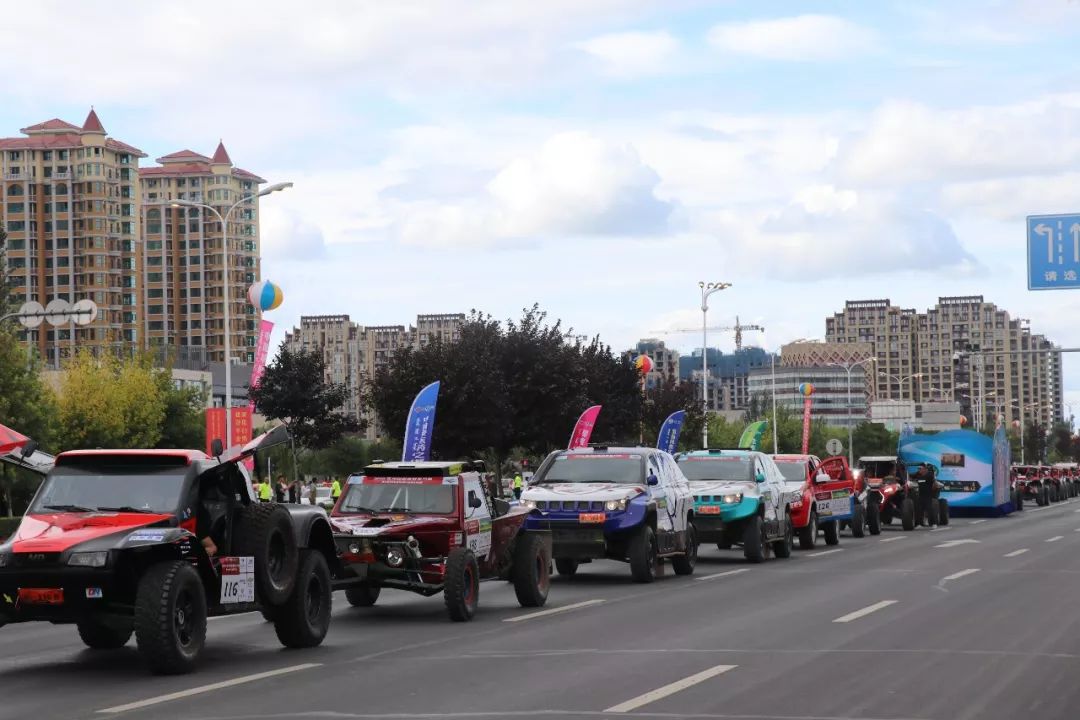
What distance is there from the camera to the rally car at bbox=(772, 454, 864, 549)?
33.5 m

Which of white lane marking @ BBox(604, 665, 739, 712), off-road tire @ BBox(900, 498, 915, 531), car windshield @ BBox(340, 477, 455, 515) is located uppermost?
car windshield @ BBox(340, 477, 455, 515)

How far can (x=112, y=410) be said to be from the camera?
7106cm

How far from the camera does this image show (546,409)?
5819 centimetres

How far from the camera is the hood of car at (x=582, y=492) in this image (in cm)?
2280

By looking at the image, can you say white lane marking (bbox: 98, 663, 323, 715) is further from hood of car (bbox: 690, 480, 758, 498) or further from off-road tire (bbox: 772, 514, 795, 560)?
off-road tire (bbox: 772, 514, 795, 560)

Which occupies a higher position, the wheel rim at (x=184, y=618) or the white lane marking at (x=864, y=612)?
the wheel rim at (x=184, y=618)

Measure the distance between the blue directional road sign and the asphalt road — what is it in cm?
1256

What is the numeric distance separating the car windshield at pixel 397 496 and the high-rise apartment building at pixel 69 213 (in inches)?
6619

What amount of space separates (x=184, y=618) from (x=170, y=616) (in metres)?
0.47

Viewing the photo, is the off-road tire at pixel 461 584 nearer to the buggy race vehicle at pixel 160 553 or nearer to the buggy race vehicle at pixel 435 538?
the buggy race vehicle at pixel 435 538

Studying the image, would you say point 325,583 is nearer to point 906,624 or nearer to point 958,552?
point 906,624

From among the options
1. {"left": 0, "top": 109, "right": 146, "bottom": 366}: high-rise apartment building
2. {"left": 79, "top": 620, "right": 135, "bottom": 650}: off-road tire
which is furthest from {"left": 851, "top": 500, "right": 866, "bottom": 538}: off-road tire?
{"left": 0, "top": 109, "right": 146, "bottom": 366}: high-rise apartment building

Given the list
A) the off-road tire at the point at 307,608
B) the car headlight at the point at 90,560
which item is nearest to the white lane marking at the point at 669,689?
the off-road tire at the point at 307,608

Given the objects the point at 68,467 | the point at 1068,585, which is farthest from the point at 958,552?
the point at 68,467
